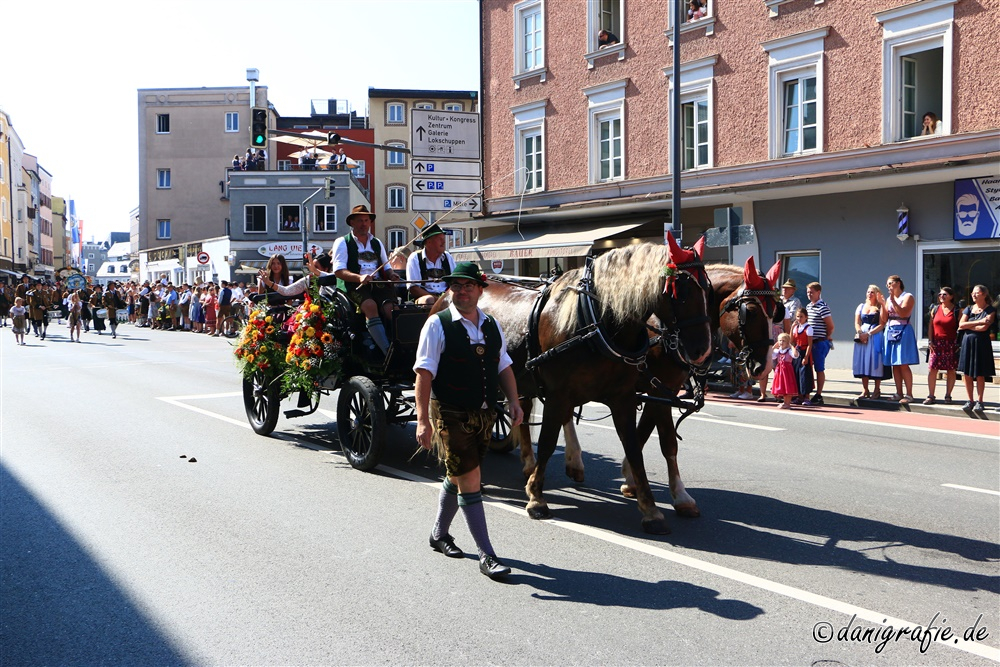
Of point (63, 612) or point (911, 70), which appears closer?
point (63, 612)

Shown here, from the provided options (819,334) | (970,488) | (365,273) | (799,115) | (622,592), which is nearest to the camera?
(622,592)

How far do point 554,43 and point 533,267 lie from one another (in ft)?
21.0

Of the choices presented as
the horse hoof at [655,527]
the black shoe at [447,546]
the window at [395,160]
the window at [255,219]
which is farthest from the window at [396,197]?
the black shoe at [447,546]

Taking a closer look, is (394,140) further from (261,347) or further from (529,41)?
(261,347)

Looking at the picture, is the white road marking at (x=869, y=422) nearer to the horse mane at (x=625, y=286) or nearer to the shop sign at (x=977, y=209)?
the horse mane at (x=625, y=286)

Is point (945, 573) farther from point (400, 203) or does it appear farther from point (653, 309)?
point (400, 203)

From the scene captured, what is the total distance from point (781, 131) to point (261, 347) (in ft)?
45.0

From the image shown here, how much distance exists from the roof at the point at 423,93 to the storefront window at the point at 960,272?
46.6 meters

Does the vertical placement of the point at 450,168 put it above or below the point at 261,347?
above

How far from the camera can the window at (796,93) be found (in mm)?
18094

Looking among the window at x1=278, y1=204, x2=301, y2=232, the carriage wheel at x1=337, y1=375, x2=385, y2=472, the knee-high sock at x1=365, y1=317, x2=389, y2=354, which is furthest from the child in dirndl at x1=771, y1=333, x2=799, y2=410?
the window at x1=278, y1=204, x2=301, y2=232

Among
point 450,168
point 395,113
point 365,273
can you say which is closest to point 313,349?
point 365,273

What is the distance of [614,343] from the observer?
20.1 feet

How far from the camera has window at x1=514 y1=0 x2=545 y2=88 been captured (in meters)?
25.0
